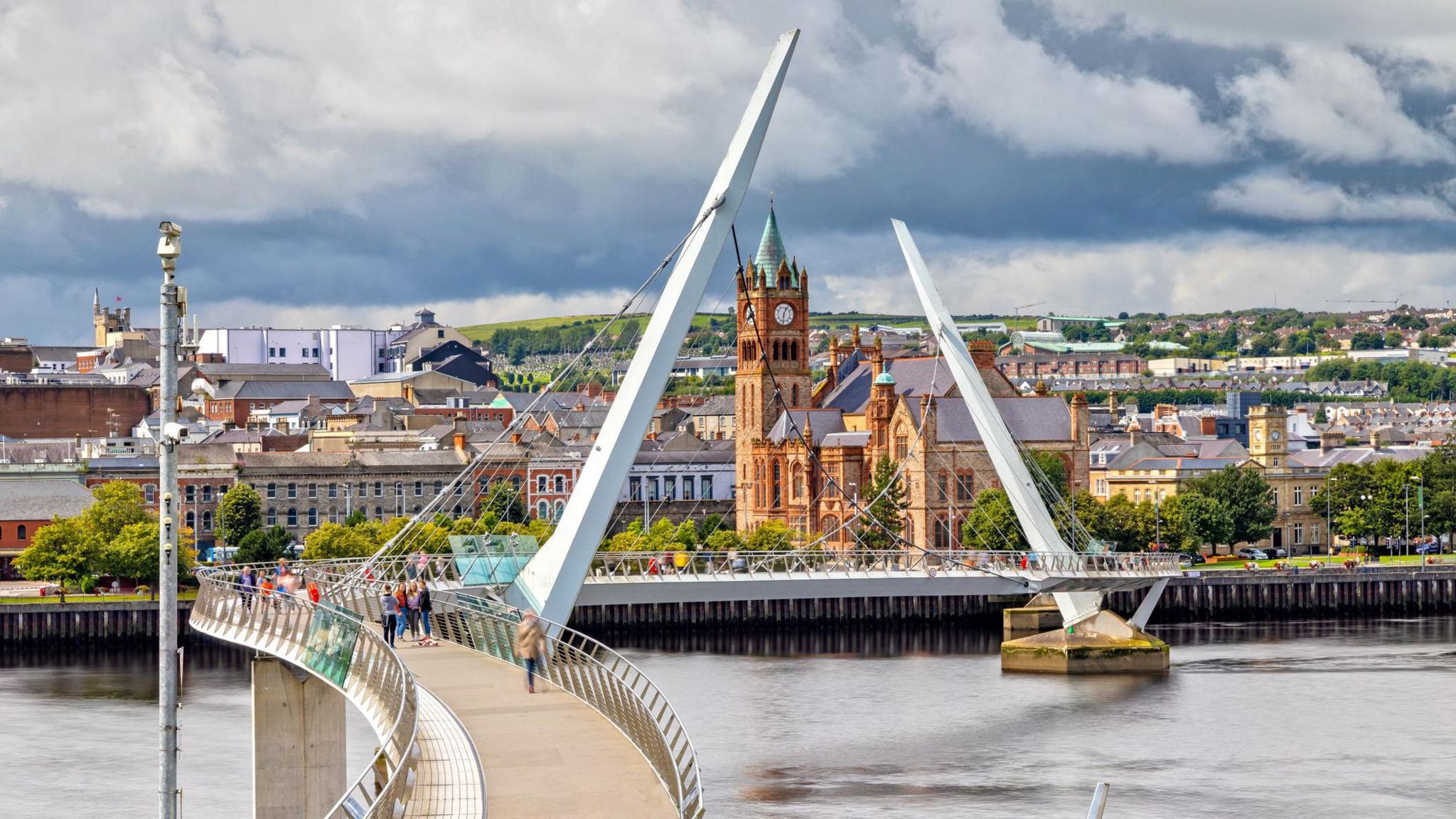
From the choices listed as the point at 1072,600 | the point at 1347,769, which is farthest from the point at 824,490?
the point at 1347,769

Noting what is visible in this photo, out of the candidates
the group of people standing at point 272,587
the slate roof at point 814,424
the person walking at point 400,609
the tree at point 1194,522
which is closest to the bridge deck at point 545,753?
the group of people standing at point 272,587

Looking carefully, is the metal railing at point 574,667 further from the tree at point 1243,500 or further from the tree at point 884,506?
the tree at point 1243,500

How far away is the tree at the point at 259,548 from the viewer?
262 feet

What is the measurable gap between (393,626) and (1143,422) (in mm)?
125873

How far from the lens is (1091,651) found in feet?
180

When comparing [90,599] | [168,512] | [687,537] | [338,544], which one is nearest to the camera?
[168,512]

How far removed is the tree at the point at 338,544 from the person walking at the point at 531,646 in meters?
52.3

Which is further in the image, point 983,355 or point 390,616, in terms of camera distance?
point 983,355

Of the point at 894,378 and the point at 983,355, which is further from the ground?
the point at 983,355

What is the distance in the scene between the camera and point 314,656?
979 inches

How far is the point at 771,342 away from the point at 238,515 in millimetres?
25887

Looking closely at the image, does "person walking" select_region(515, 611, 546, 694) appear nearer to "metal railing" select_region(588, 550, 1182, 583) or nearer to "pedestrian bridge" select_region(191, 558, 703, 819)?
"pedestrian bridge" select_region(191, 558, 703, 819)

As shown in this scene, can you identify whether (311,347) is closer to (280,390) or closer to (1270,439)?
(280,390)

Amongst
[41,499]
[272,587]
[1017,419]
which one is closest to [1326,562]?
[1017,419]
